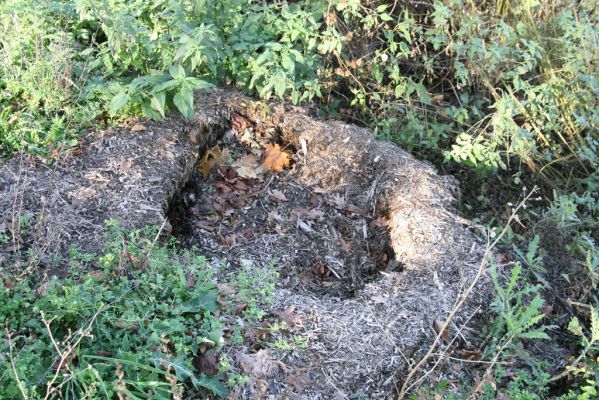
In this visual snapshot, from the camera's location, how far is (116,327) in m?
2.74

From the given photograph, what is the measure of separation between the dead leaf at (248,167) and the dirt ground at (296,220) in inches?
0.4

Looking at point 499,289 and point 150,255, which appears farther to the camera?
point 499,289

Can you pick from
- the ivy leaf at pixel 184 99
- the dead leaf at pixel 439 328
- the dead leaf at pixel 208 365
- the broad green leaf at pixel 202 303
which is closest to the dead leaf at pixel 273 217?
the ivy leaf at pixel 184 99

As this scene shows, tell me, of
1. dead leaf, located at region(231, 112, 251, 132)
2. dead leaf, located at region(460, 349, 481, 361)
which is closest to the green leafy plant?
dead leaf, located at region(460, 349, 481, 361)

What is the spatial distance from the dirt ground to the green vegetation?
0.23m

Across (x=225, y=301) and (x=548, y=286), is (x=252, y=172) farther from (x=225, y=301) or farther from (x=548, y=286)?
(x=548, y=286)

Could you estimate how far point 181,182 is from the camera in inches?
155

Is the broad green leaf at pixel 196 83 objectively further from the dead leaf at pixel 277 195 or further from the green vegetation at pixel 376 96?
the dead leaf at pixel 277 195

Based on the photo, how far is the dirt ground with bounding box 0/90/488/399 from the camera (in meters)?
3.07

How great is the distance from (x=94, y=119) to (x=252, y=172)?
3.60ft

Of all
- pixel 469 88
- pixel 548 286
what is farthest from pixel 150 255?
pixel 469 88

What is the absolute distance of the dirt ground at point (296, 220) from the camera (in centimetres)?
307

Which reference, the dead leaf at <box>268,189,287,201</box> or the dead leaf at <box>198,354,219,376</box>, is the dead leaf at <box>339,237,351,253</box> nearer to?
the dead leaf at <box>268,189,287,201</box>

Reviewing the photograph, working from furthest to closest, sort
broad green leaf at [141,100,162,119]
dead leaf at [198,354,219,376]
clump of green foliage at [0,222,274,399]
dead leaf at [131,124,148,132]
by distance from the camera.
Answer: dead leaf at [131,124,148,132]
broad green leaf at [141,100,162,119]
dead leaf at [198,354,219,376]
clump of green foliage at [0,222,274,399]
